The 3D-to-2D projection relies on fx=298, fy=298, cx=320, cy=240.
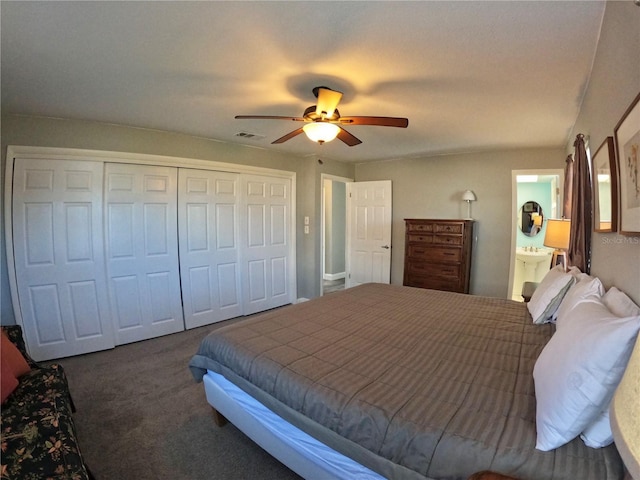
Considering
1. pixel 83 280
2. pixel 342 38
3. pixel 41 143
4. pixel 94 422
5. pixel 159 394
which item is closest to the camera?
pixel 342 38

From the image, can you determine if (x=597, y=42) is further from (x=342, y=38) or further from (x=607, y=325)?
(x=607, y=325)

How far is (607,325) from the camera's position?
0.96 m

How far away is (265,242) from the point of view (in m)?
4.34

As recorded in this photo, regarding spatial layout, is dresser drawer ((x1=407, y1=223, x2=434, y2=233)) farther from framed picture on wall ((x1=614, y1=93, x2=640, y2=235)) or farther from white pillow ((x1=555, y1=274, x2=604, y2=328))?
framed picture on wall ((x1=614, y1=93, x2=640, y2=235))

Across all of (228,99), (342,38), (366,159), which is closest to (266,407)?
(342,38)

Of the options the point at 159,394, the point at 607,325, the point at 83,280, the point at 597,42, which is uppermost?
the point at 597,42

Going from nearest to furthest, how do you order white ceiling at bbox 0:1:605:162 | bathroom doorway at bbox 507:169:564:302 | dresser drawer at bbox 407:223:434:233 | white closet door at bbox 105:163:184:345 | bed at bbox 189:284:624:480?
1. bed at bbox 189:284:624:480
2. white ceiling at bbox 0:1:605:162
3. white closet door at bbox 105:163:184:345
4. dresser drawer at bbox 407:223:434:233
5. bathroom doorway at bbox 507:169:564:302

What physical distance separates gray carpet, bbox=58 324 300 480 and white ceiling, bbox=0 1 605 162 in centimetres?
235

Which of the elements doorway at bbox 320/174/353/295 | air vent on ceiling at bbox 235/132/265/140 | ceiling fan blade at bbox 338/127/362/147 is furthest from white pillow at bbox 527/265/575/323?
doorway at bbox 320/174/353/295

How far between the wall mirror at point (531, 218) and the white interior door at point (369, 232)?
2342 mm

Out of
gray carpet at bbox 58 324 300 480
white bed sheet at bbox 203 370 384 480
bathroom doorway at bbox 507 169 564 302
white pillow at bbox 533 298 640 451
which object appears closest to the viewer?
white pillow at bbox 533 298 640 451

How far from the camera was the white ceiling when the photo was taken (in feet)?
4.68

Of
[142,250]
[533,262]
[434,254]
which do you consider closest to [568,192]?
[434,254]

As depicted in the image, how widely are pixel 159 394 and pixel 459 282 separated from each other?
3.70m
